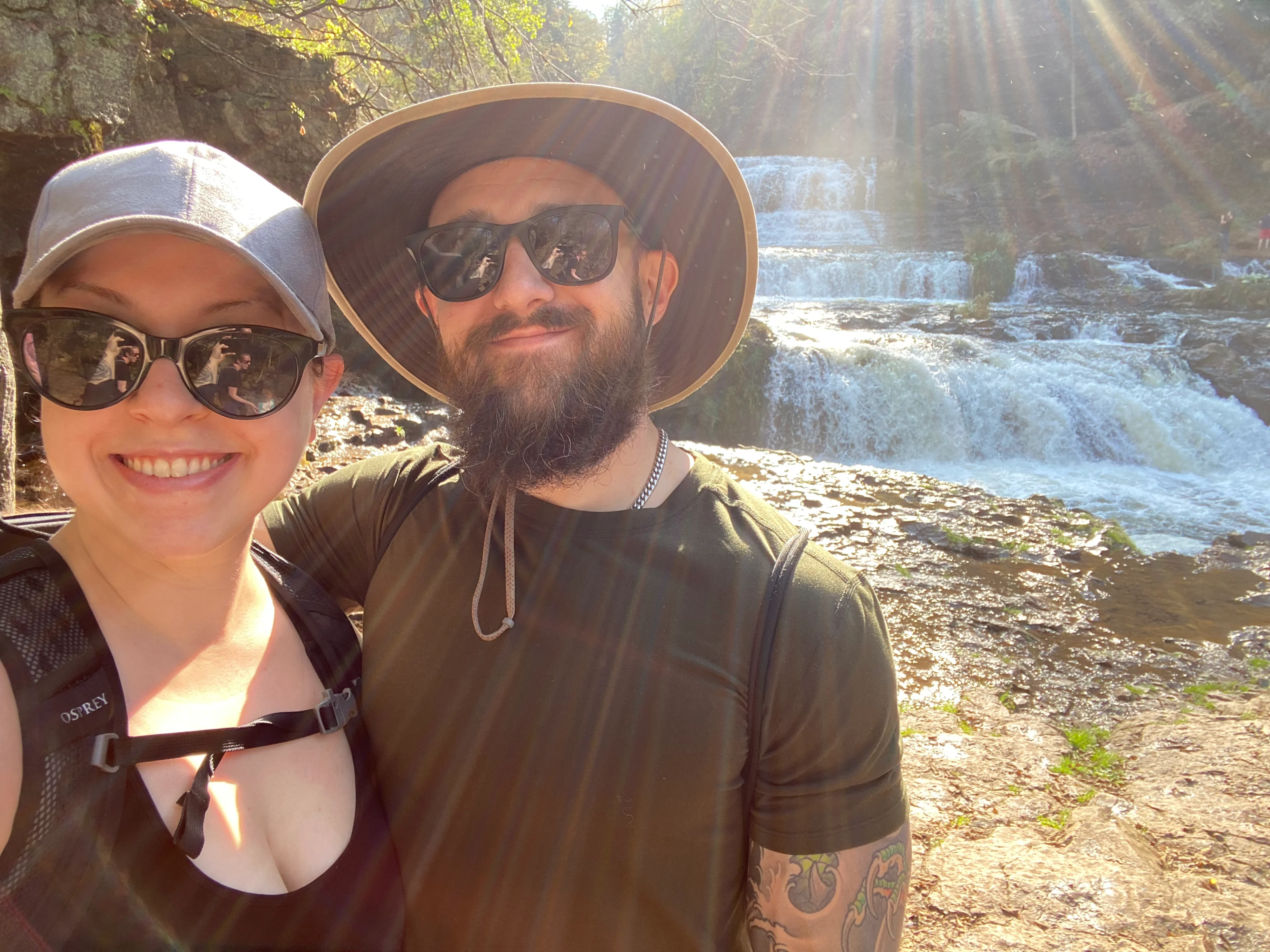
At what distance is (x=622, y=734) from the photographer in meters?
1.32

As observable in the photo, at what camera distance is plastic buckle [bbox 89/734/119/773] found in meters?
0.97

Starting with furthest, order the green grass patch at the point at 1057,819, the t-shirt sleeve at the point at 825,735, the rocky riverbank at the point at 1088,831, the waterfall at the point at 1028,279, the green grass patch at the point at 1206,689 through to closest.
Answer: the waterfall at the point at 1028,279 < the green grass patch at the point at 1206,689 < the green grass patch at the point at 1057,819 < the rocky riverbank at the point at 1088,831 < the t-shirt sleeve at the point at 825,735

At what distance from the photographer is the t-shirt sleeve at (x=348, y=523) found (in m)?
1.77

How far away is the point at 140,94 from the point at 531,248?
668cm

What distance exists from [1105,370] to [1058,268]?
6691mm

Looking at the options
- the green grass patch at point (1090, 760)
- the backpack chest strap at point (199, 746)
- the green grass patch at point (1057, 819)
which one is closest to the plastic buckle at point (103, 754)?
the backpack chest strap at point (199, 746)

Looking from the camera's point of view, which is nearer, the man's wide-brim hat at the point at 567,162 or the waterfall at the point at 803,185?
the man's wide-brim hat at the point at 567,162

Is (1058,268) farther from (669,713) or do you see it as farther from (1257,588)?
(669,713)

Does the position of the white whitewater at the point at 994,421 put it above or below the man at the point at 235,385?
below

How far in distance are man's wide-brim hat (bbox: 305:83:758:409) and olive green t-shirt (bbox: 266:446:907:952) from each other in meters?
0.63

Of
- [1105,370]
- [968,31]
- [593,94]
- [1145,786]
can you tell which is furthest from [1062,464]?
[968,31]

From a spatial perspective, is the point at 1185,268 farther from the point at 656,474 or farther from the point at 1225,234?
the point at 656,474

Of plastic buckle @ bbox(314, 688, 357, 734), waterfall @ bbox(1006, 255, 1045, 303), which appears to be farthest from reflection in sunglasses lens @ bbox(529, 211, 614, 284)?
waterfall @ bbox(1006, 255, 1045, 303)

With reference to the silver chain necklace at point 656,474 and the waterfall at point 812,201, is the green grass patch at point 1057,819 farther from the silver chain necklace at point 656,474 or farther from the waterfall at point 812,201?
the waterfall at point 812,201
